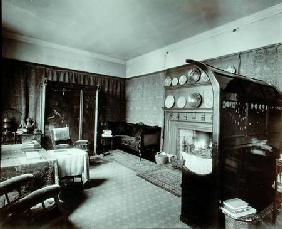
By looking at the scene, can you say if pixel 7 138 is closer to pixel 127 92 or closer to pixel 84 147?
pixel 84 147

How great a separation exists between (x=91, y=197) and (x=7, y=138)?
11.9 ft

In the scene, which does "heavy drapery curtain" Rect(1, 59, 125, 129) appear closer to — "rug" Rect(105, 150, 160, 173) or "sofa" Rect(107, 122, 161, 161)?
"sofa" Rect(107, 122, 161, 161)

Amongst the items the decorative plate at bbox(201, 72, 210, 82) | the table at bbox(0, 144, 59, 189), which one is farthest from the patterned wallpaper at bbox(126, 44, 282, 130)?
the table at bbox(0, 144, 59, 189)

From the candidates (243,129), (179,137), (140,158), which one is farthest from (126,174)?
(243,129)

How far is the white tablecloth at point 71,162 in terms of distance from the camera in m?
4.11

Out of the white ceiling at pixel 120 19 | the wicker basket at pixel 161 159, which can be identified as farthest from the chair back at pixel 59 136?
the white ceiling at pixel 120 19

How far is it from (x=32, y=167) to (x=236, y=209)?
2.97m

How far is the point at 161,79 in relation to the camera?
761cm

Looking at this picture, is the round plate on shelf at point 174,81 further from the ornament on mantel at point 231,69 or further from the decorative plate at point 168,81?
the ornament on mantel at point 231,69

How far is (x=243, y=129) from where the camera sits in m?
3.10

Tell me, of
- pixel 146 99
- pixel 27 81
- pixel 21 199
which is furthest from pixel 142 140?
pixel 21 199

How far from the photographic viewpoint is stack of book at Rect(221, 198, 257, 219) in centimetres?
258

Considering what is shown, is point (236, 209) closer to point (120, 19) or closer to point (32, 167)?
point (32, 167)

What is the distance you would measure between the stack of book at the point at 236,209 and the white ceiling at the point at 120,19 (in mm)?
3781
